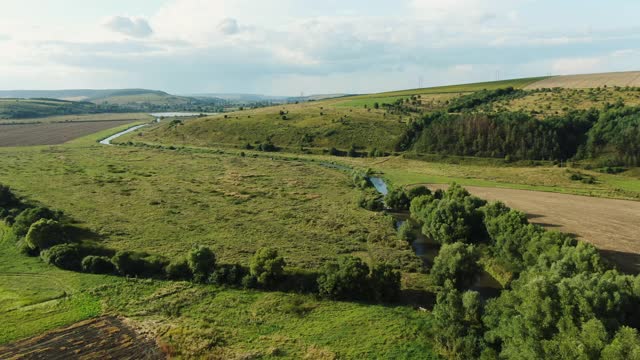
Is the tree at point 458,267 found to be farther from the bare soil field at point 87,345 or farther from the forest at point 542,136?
the forest at point 542,136

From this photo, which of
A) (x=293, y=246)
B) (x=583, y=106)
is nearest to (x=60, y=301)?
(x=293, y=246)

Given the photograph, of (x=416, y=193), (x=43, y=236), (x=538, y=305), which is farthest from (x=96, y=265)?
(x=416, y=193)

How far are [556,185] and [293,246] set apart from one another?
68.8 meters

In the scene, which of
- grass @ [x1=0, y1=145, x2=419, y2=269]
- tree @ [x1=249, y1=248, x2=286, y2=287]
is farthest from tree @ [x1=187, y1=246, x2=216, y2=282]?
tree @ [x1=249, y1=248, x2=286, y2=287]

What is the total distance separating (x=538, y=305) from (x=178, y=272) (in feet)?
123

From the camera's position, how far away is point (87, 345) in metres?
36.5

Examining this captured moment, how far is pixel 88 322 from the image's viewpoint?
40.0m

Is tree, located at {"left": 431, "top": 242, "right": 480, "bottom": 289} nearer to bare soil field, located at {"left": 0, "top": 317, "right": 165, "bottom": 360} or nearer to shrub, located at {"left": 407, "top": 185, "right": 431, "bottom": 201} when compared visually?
bare soil field, located at {"left": 0, "top": 317, "right": 165, "bottom": 360}

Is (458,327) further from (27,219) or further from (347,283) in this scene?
(27,219)

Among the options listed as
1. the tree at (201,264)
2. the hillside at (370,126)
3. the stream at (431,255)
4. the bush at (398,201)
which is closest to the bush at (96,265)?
the tree at (201,264)

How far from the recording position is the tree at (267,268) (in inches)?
1837

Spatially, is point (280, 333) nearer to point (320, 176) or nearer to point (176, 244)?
point (176, 244)

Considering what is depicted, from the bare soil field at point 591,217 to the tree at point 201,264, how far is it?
48266 mm

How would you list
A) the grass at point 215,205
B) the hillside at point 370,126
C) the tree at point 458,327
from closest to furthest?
1. the tree at point 458,327
2. the grass at point 215,205
3. the hillside at point 370,126
